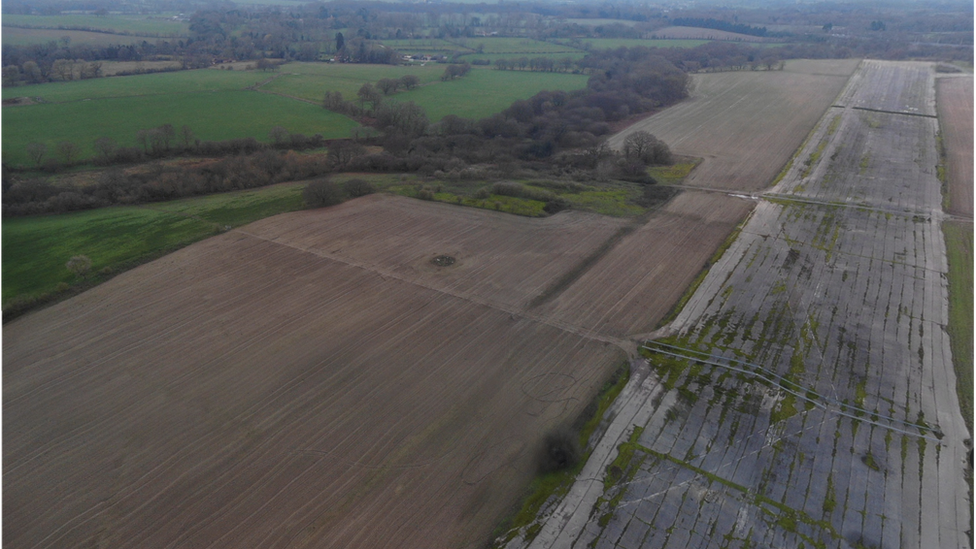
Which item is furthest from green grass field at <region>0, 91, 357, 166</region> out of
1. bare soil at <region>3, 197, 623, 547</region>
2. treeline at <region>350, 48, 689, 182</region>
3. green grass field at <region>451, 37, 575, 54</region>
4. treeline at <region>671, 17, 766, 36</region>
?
treeline at <region>671, 17, 766, 36</region>

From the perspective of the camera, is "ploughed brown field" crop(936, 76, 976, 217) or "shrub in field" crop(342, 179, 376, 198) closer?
"shrub in field" crop(342, 179, 376, 198)

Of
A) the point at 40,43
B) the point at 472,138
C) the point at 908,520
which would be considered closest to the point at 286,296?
the point at 908,520

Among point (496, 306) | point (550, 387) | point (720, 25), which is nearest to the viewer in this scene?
point (550, 387)

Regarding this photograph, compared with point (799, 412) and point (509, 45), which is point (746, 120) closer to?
point (799, 412)

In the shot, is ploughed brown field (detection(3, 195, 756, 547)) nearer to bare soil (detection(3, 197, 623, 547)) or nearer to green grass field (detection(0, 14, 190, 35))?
bare soil (detection(3, 197, 623, 547))

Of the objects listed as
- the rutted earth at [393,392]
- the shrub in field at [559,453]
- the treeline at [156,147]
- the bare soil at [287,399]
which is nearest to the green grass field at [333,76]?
the treeline at [156,147]

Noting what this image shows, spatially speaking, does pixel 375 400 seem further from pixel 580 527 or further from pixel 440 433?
pixel 580 527

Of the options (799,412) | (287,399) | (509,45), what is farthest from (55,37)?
(799,412)
